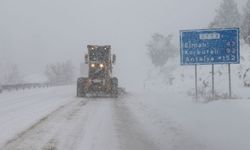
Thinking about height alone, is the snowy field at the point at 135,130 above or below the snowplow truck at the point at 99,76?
below

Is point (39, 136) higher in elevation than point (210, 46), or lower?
lower

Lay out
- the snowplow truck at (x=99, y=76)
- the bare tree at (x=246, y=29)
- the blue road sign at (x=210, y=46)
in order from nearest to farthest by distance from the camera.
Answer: the blue road sign at (x=210, y=46)
the snowplow truck at (x=99, y=76)
the bare tree at (x=246, y=29)

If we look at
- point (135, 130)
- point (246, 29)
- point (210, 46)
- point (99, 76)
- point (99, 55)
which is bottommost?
point (135, 130)

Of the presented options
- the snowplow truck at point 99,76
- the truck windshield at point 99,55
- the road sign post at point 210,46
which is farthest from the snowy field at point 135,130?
the truck windshield at point 99,55

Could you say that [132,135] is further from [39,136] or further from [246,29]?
[246,29]

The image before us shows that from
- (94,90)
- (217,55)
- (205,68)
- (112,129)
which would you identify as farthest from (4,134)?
(205,68)

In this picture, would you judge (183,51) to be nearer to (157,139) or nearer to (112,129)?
(112,129)

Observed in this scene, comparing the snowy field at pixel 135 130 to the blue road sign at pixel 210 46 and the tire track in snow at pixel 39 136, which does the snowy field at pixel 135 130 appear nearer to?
the tire track in snow at pixel 39 136

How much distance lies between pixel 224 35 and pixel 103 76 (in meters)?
15.7

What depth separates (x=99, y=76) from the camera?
131ft

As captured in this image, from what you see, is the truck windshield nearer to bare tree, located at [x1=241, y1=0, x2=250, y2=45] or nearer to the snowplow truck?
the snowplow truck

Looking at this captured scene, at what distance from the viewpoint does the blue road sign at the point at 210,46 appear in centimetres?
2552

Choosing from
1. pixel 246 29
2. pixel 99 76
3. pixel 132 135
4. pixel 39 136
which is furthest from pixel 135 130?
pixel 246 29

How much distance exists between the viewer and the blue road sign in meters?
25.5
